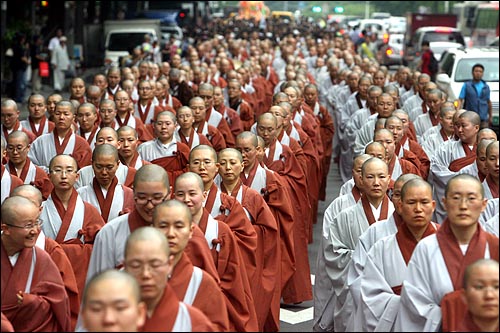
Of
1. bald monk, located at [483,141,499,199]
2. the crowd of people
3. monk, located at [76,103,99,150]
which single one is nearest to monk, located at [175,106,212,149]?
the crowd of people

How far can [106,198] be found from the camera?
9.95m

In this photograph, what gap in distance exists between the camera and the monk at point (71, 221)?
914 cm

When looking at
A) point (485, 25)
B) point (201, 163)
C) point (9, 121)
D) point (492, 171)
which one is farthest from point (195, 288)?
point (485, 25)

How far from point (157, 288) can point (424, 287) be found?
1713 mm

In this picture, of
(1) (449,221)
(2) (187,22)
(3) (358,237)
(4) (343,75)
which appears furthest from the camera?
(2) (187,22)

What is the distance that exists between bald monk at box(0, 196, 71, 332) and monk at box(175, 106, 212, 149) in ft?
18.6

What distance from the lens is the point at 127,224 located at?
25.7ft

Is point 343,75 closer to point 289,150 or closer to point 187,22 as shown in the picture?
point 289,150

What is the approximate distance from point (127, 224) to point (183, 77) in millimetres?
13626

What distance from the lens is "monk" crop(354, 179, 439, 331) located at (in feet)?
24.8

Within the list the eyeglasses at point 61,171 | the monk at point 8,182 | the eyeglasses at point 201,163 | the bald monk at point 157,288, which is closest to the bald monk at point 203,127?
the monk at point 8,182

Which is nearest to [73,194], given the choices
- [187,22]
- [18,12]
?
[18,12]

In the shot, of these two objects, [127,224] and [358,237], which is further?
[358,237]

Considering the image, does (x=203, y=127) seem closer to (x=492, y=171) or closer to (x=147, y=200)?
(x=492, y=171)
